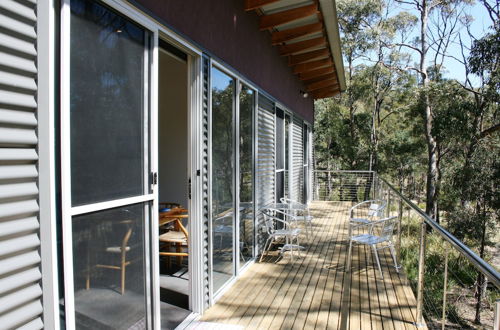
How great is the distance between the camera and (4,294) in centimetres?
117

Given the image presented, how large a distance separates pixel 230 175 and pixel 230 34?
1.33 meters

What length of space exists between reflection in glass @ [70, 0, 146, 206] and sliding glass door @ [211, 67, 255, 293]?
1.11 meters

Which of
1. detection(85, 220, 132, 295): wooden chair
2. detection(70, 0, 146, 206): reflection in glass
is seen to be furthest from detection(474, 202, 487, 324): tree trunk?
detection(70, 0, 146, 206): reflection in glass

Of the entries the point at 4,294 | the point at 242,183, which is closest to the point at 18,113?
the point at 4,294

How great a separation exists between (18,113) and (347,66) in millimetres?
18139

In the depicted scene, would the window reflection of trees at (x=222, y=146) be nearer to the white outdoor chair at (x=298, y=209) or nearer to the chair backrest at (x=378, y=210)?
the white outdoor chair at (x=298, y=209)

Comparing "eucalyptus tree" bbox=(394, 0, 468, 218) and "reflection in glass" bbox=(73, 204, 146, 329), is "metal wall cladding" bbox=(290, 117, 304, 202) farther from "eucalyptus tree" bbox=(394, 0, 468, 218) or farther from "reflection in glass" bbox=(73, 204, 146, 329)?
"eucalyptus tree" bbox=(394, 0, 468, 218)

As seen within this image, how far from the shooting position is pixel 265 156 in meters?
4.55

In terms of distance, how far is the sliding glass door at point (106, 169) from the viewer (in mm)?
1442

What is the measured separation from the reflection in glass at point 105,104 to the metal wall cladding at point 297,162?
4753mm

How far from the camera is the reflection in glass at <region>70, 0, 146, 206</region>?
1475 millimetres

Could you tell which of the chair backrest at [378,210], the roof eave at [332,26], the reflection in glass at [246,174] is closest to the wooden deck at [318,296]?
the reflection in glass at [246,174]

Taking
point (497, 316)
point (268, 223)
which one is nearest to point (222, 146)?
point (268, 223)

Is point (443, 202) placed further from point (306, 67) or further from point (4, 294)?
point (4, 294)
